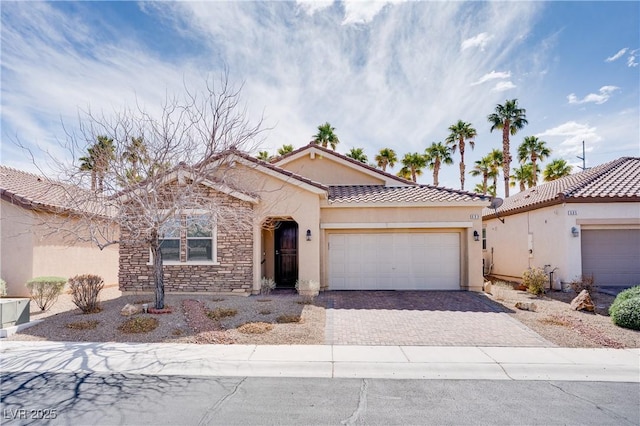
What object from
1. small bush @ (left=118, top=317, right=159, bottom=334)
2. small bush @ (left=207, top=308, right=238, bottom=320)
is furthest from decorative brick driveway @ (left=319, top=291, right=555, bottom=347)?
small bush @ (left=118, top=317, right=159, bottom=334)

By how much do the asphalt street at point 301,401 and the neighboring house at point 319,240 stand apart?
5.93m

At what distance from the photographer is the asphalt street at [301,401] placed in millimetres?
4633

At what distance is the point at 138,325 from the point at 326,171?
11.3 meters

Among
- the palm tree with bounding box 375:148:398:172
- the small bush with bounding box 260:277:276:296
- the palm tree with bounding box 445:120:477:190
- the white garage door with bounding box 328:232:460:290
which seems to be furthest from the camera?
the palm tree with bounding box 375:148:398:172

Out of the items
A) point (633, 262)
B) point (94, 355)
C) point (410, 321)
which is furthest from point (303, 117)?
point (633, 262)

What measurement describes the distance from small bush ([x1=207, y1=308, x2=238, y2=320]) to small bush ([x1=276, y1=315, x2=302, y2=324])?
138 centimetres

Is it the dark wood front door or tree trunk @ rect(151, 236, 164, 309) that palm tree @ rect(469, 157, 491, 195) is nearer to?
the dark wood front door

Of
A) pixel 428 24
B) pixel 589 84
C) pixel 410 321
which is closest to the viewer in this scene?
pixel 410 321

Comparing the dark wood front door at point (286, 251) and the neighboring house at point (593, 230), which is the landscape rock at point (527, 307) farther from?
the dark wood front door at point (286, 251)

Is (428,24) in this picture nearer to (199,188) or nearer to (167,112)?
(167,112)

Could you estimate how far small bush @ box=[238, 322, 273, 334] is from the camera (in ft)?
27.3

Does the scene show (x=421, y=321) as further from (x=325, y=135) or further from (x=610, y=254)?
(x=325, y=135)

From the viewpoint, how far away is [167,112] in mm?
9602

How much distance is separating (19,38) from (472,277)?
17.5 m
